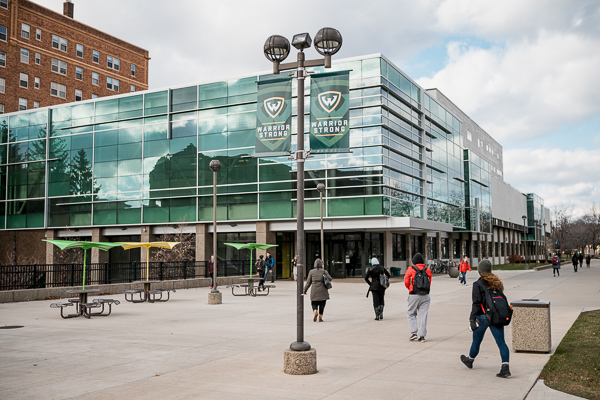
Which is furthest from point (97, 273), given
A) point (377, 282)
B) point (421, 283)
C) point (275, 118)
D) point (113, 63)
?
point (113, 63)

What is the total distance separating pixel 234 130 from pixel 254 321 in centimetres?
2641

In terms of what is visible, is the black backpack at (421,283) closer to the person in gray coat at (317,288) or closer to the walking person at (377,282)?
the walking person at (377,282)

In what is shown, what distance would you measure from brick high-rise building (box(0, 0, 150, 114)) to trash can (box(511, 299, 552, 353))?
59.9 meters

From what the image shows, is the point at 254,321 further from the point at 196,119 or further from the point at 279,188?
the point at 196,119

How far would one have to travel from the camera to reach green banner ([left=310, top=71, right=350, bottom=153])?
929 cm

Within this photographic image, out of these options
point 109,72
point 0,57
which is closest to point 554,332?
point 0,57

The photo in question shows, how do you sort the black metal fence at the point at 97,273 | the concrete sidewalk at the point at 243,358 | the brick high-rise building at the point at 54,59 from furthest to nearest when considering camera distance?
the brick high-rise building at the point at 54,59, the black metal fence at the point at 97,273, the concrete sidewalk at the point at 243,358

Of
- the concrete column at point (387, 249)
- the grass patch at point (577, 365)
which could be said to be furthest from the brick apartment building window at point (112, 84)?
the grass patch at point (577, 365)

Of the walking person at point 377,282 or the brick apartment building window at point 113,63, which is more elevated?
the brick apartment building window at point 113,63

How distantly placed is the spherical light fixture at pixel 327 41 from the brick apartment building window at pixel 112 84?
6567 centimetres

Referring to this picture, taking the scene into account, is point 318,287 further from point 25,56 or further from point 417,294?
point 25,56

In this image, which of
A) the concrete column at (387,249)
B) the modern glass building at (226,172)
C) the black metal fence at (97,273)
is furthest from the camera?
the concrete column at (387,249)

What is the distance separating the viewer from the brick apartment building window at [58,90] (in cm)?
6278

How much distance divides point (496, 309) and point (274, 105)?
4821 millimetres
